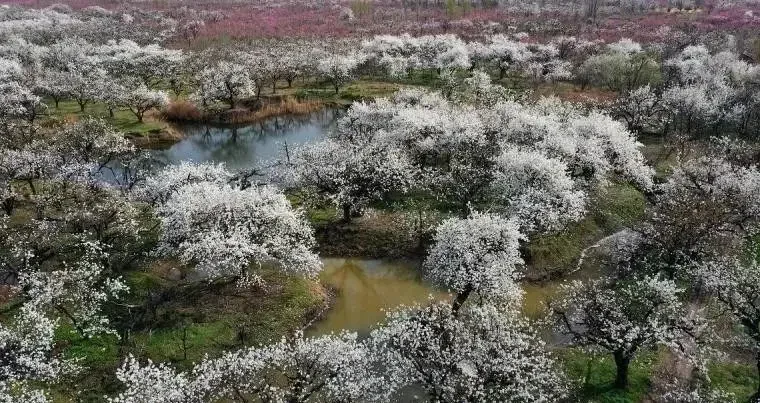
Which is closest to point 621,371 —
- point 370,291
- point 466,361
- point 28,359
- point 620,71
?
point 466,361

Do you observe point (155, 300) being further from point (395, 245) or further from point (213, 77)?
point (213, 77)

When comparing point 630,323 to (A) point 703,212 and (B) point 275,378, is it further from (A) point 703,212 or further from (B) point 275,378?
(B) point 275,378

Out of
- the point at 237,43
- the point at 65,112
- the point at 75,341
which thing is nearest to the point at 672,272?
the point at 75,341

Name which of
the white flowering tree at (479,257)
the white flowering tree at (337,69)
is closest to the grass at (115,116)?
the white flowering tree at (337,69)

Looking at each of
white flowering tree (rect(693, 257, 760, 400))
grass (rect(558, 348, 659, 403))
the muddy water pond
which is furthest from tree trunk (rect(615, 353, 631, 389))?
the muddy water pond

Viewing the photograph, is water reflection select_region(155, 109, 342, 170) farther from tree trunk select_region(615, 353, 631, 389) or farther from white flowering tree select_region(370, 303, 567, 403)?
tree trunk select_region(615, 353, 631, 389)

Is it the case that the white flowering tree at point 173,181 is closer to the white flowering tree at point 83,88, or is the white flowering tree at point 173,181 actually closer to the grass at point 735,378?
the white flowering tree at point 83,88
